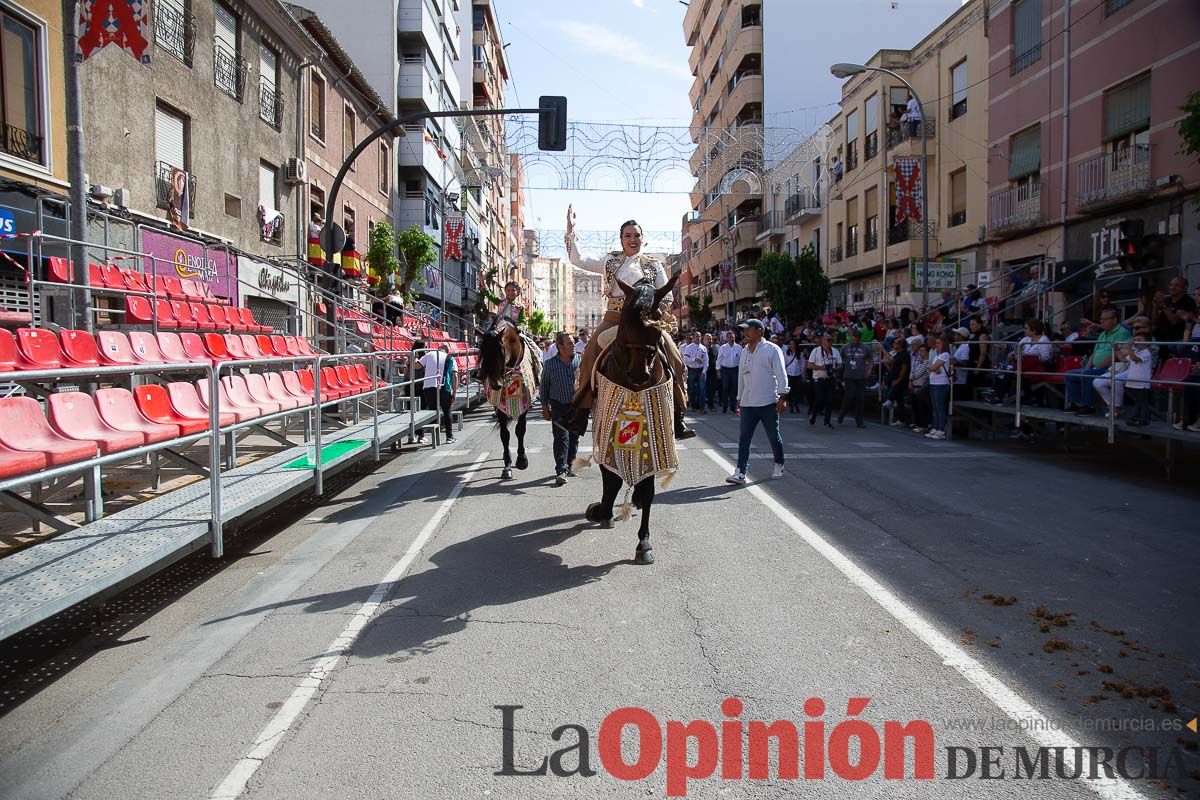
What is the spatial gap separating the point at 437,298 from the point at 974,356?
104 ft

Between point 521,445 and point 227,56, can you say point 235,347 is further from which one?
point 227,56

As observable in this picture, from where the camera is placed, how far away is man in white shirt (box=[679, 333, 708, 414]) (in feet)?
69.4

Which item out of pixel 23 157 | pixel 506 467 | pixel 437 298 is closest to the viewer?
→ pixel 506 467

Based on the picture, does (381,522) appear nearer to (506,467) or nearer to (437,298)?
(506,467)

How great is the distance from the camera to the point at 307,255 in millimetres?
22375

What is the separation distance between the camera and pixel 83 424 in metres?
5.71

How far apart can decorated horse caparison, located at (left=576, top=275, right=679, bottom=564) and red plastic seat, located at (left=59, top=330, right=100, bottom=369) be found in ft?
17.5

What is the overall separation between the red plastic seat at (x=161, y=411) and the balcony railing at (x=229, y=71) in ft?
45.7

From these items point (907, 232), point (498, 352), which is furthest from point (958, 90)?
point (498, 352)

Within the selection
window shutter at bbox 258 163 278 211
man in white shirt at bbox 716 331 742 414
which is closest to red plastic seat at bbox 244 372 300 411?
man in white shirt at bbox 716 331 742 414

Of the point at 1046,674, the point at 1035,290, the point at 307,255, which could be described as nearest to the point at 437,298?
the point at 307,255

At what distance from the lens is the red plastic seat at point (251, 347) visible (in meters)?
11.9

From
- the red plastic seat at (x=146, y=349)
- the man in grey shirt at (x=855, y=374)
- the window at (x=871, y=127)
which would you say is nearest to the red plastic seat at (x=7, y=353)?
the red plastic seat at (x=146, y=349)

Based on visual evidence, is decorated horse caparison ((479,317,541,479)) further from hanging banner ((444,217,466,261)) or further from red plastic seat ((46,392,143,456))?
hanging banner ((444,217,466,261))
